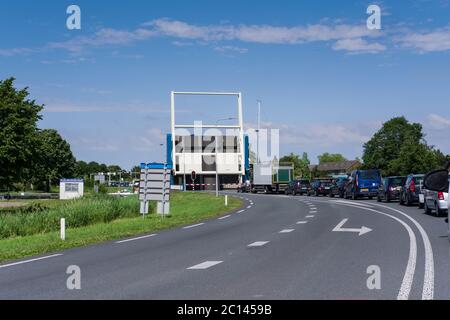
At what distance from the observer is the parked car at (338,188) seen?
49513mm

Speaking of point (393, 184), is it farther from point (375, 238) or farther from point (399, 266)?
point (399, 266)

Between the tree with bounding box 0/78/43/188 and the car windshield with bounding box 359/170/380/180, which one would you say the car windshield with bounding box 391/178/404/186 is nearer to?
the car windshield with bounding box 359/170/380/180

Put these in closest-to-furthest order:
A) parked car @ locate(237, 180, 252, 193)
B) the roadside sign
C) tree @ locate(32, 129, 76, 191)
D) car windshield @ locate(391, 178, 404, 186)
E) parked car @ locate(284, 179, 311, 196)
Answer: the roadside sign, car windshield @ locate(391, 178, 404, 186), parked car @ locate(284, 179, 311, 196), parked car @ locate(237, 180, 252, 193), tree @ locate(32, 129, 76, 191)

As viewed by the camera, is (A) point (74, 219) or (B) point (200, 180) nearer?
(A) point (74, 219)

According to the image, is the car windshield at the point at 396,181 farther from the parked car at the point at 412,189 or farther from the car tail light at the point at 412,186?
the car tail light at the point at 412,186

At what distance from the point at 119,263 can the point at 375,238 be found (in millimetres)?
6871

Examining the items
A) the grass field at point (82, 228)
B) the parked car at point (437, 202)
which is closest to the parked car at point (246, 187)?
the grass field at point (82, 228)

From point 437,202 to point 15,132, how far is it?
3233cm

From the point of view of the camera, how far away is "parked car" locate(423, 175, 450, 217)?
22925mm

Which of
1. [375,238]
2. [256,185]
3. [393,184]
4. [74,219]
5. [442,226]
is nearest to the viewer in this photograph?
[375,238]

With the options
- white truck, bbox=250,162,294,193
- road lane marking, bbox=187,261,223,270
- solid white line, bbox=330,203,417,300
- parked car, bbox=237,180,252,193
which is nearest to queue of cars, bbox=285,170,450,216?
white truck, bbox=250,162,294,193

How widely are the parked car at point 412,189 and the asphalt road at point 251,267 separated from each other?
13.8 meters
